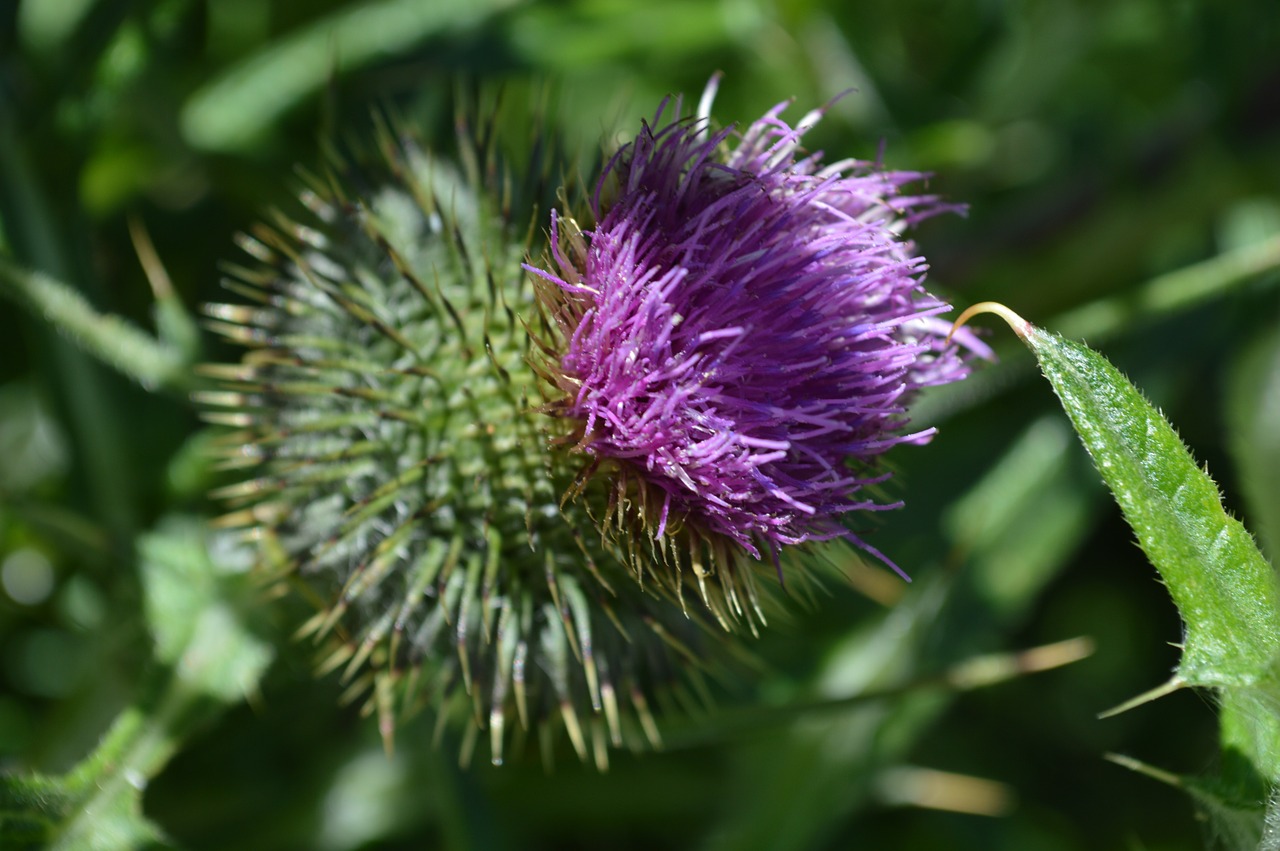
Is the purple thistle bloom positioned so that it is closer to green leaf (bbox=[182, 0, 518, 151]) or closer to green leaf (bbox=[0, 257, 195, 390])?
green leaf (bbox=[0, 257, 195, 390])

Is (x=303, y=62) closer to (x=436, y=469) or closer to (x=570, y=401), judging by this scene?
(x=436, y=469)

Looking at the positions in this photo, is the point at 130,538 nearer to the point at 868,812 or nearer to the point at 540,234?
the point at 540,234

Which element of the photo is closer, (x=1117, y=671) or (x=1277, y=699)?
(x=1277, y=699)

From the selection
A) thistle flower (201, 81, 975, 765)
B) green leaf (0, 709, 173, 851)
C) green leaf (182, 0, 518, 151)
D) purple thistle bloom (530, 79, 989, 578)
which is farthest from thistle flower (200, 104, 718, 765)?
green leaf (182, 0, 518, 151)

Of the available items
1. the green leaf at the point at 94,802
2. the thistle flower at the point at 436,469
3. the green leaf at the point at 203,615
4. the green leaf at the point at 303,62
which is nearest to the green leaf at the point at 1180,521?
the thistle flower at the point at 436,469

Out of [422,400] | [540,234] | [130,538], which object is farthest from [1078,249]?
[130,538]

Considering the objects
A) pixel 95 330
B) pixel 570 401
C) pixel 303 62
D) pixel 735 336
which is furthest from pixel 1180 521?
pixel 303 62
